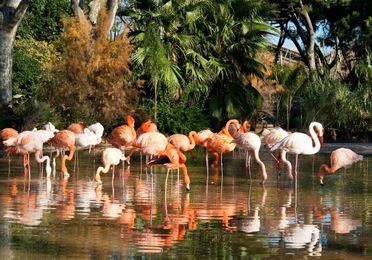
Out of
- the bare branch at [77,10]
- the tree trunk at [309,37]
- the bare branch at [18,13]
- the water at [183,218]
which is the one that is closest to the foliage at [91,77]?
the bare branch at [77,10]

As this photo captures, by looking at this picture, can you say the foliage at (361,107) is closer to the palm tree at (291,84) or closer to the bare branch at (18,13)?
the palm tree at (291,84)

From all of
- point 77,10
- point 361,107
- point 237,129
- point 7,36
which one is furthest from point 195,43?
point 237,129

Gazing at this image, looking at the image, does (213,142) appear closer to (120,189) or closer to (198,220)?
(120,189)

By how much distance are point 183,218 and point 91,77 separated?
16207 millimetres

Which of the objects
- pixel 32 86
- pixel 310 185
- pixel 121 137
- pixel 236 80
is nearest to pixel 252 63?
pixel 236 80

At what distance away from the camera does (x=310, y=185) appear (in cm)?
1302

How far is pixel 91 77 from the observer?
24797mm

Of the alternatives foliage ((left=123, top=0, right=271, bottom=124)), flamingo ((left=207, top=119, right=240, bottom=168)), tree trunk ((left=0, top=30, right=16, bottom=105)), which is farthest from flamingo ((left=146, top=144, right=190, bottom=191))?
foliage ((left=123, top=0, right=271, bottom=124))

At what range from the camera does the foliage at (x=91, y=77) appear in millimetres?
24281

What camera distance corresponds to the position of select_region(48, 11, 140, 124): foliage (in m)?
24.3

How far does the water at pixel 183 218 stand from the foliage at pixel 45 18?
80.5 ft

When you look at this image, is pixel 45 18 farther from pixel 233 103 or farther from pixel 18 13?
pixel 18 13

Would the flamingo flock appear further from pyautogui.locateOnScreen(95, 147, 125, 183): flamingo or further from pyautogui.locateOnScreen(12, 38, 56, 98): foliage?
pyautogui.locateOnScreen(12, 38, 56, 98): foliage

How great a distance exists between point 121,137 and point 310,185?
13.7ft
